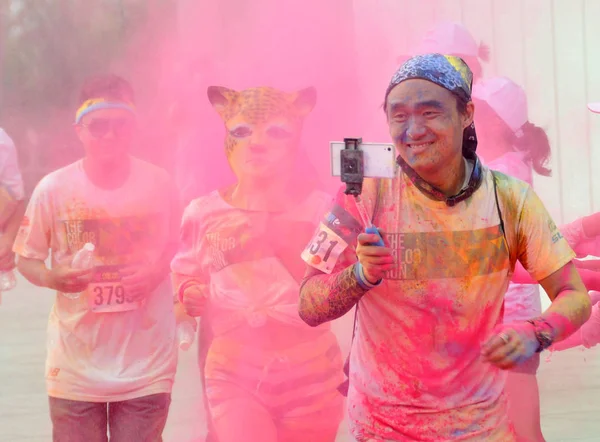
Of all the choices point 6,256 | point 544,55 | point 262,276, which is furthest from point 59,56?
point 544,55

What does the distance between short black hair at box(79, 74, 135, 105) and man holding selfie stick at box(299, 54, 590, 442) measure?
1.77 metres

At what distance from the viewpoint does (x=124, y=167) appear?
4.11 m

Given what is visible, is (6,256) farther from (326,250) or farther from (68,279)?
(326,250)

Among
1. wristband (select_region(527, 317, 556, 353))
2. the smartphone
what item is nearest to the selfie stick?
the smartphone

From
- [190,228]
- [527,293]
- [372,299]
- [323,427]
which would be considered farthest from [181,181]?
[372,299]

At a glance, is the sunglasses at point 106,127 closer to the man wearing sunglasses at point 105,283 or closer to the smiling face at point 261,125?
the man wearing sunglasses at point 105,283

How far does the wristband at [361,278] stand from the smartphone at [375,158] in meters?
0.24

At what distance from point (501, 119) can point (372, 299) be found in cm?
216

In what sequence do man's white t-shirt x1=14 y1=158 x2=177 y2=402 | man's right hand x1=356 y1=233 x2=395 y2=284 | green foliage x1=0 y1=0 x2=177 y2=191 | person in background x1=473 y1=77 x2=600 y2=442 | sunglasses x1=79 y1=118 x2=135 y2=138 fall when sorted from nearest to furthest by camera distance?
man's right hand x1=356 y1=233 x2=395 y2=284 < man's white t-shirt x1=14 y1=158 x2=177 y2=402 < sunglasses x1=79 y1=118 x2=135 y2=138 < person in background x1=473 y1=77 x2=600 y2=442 < green foliage x1=0 y1=0 x2=177 y2=191

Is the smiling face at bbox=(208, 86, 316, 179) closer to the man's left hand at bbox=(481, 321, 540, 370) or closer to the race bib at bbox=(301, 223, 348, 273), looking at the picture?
the race bib at bbox=(301, 223, 348, 273)

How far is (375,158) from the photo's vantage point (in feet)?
7.94

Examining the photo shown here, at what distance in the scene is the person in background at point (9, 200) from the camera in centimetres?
444

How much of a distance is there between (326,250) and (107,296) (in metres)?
1.63

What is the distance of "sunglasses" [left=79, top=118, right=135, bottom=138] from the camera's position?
13.4 ft
